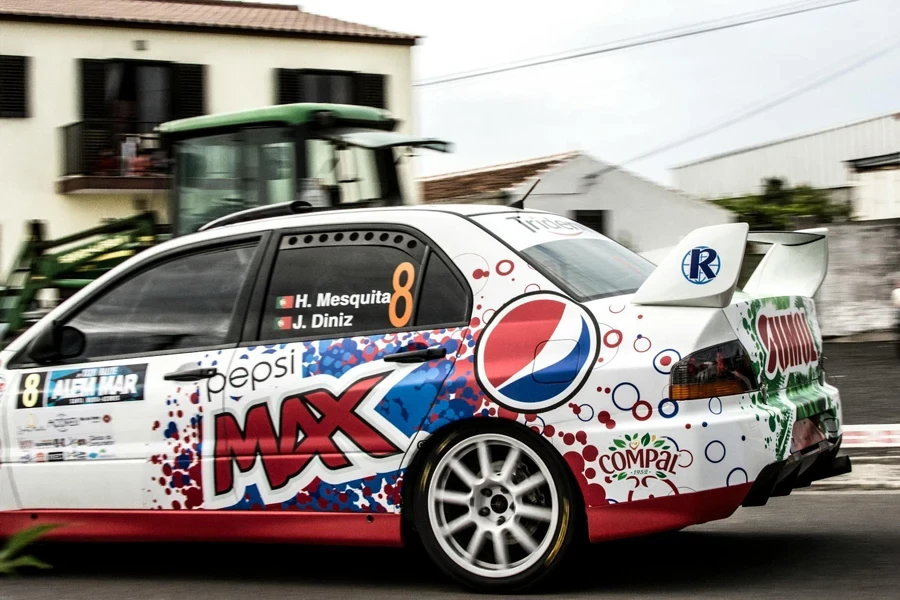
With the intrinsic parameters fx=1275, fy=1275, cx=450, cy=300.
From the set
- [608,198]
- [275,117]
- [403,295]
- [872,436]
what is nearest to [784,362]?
[403,295]

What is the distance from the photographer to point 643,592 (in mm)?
5023

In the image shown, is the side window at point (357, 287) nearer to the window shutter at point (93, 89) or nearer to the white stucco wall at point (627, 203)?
the window shutter at point (93, 89)

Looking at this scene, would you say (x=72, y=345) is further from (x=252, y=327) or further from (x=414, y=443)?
(x=414, y=443)

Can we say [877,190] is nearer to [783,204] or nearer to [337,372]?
[783,204]

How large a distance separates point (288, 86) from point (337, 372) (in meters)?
21.3

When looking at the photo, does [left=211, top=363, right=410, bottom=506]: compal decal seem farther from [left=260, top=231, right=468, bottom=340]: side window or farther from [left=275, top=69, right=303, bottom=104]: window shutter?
[left=275, top=69, right=303, bottom=104]: window shutter

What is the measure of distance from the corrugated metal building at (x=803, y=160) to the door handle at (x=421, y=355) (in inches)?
1406

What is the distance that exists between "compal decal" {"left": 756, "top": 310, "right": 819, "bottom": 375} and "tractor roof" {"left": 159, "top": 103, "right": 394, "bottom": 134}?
645 cm

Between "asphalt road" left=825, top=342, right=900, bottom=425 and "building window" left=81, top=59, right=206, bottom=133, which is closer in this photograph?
"asphalt road" left=825, top=342, right=900, bottom=425

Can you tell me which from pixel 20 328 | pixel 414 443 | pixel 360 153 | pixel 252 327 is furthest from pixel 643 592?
pixel 360 153

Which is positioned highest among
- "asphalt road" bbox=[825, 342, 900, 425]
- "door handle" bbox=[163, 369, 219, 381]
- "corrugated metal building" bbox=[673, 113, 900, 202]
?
"corrugated metal building" bbox=[673, 113, 900, 202]

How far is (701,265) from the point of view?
4926 mm

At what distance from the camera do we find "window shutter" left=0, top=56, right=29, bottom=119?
24312 millimetres

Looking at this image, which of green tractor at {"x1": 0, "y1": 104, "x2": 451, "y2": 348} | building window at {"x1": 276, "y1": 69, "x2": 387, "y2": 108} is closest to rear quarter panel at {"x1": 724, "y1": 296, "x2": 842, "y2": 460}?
green tractor at {"x1": 0, "y1": 104, "x2": 451, "y2": 348}
